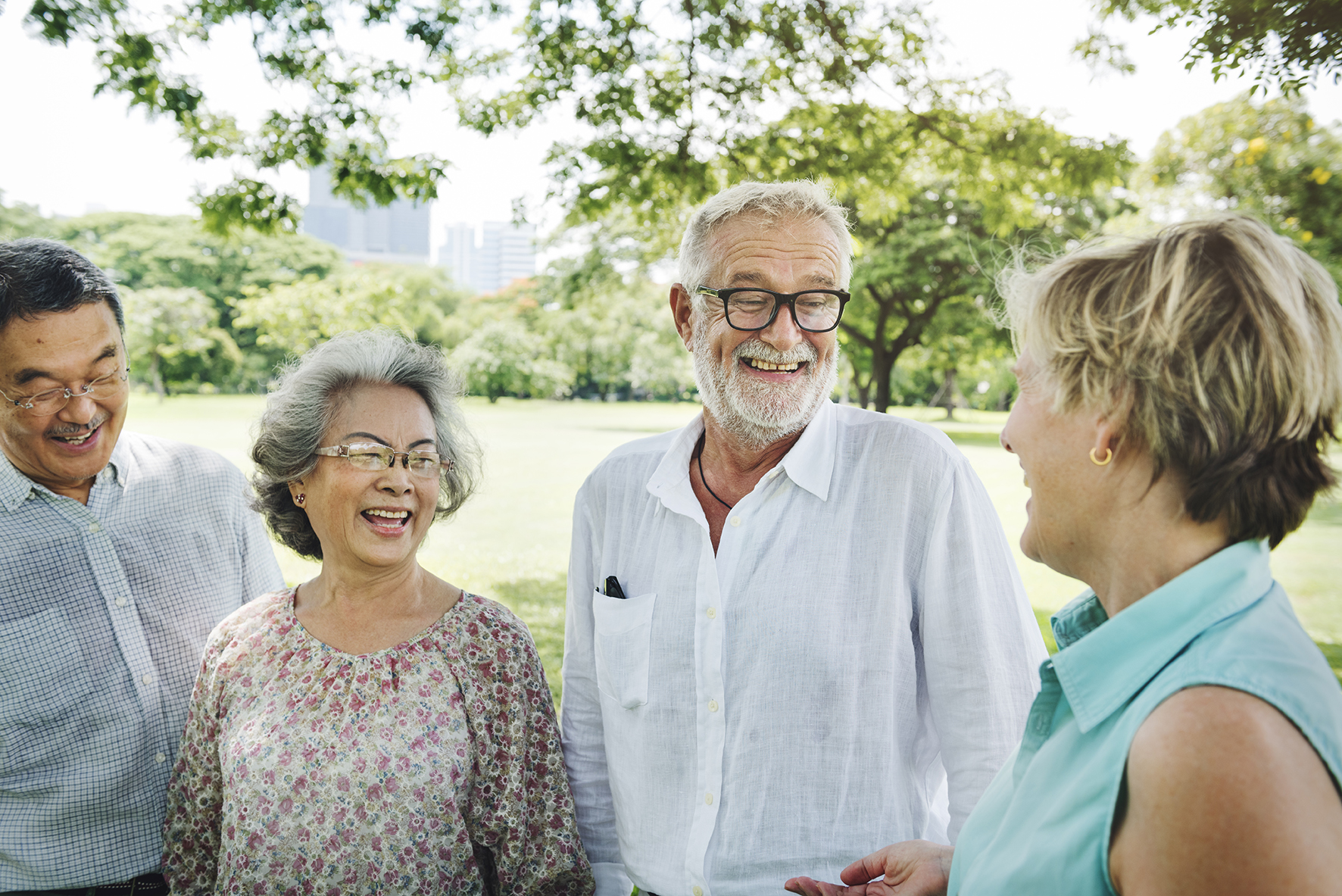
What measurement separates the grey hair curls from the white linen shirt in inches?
27.6

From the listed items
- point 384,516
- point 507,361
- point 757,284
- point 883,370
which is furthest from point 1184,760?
point 507,361

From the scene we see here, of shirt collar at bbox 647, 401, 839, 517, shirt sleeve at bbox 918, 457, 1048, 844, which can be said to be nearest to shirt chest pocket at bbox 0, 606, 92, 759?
shirt collar at bbox 647, 401, 839, 517

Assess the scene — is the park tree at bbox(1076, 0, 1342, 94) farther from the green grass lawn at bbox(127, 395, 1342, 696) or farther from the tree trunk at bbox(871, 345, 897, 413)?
the tree trunk at bbox(871, 345, 897, 413)

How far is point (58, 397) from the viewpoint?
2.34m

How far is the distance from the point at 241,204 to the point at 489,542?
7.20 metres

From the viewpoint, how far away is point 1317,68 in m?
3.80

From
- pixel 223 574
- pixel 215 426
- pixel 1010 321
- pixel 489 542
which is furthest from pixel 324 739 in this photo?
pixel 215 426

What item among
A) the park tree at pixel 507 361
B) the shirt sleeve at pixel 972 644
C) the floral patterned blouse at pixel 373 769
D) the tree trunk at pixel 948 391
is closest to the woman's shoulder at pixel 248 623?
the floral patterned blouse at pixel 373 769

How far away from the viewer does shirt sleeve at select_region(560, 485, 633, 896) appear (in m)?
2.46

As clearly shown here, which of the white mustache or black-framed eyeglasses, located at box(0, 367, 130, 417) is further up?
the white mustache

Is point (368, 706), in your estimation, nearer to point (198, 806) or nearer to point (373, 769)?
point (373, 769)

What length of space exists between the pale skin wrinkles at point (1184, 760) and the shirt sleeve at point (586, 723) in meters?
1.57

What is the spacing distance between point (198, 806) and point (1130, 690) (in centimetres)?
232

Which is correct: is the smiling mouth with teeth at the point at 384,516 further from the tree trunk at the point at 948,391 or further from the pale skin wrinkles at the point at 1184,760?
the tree trunk at the point at 948,391
